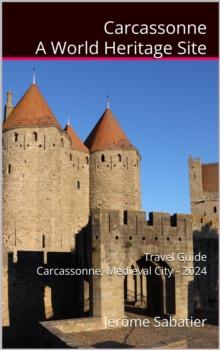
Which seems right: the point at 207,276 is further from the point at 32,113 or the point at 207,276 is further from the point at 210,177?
the point at 210,177

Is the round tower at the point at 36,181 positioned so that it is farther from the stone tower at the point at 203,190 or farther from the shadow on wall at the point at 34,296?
the stone tower at the point at 203,190

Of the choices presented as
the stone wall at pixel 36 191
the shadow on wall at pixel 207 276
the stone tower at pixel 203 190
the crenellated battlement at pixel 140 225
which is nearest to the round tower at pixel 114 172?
the stone wall at pixel 36 191

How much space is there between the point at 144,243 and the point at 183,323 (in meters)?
2.89

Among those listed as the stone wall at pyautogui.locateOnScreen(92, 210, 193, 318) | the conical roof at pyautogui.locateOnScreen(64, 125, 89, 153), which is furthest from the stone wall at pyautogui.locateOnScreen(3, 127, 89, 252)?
the stone wall at pyautogui.locateOnScreen(92, 210, 193, 318)

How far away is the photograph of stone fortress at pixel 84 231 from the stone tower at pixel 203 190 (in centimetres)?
11

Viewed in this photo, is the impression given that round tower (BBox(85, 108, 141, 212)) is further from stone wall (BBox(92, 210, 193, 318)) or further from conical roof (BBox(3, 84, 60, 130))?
stone wall (BBox(92, 210, 193, 318))

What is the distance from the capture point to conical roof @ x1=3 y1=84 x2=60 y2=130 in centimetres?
3266

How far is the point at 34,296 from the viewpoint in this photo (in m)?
18.5

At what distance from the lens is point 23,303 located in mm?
18297

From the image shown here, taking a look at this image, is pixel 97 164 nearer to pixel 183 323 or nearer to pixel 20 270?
pixel 20 270

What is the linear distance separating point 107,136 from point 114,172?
3.47 meters

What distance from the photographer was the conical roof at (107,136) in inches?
1492

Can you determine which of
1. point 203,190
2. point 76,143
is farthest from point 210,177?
point 76,143

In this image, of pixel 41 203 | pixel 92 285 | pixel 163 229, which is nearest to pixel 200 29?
pixel 163 229
